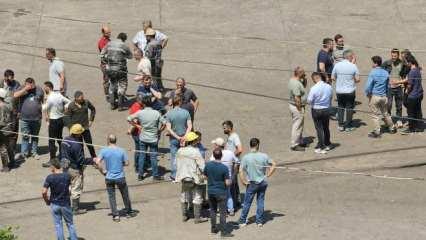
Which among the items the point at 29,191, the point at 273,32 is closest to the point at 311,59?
the point at 273,32

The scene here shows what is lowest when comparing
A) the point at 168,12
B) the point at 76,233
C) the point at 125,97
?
the point at 76,233

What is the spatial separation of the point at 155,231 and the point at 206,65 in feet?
26.4

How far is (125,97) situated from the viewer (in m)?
21.4

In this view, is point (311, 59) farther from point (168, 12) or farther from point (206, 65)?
point (168, 12)

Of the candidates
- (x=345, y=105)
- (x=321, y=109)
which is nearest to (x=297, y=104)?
(x=321, y=109)

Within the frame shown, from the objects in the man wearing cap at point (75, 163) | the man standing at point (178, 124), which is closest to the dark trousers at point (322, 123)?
the man standing at point (178, 124)

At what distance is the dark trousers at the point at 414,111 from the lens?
770 inches

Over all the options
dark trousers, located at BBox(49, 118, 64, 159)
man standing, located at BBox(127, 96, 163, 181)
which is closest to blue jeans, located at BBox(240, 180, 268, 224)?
man standing, located at BBox(127, 96, 163, 181)

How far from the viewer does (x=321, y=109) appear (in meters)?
18.6

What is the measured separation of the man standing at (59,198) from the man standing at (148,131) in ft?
8.19

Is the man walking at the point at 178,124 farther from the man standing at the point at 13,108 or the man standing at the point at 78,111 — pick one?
the man standing at the point at 13,108

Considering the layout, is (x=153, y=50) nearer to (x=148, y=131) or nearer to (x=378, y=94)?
(x=148, y=131)

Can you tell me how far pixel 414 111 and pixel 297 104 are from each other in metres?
2.40

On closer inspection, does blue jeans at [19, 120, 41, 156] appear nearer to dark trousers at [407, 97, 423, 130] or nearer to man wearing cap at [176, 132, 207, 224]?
man wearing cap at [176, 132, 207, 224]
